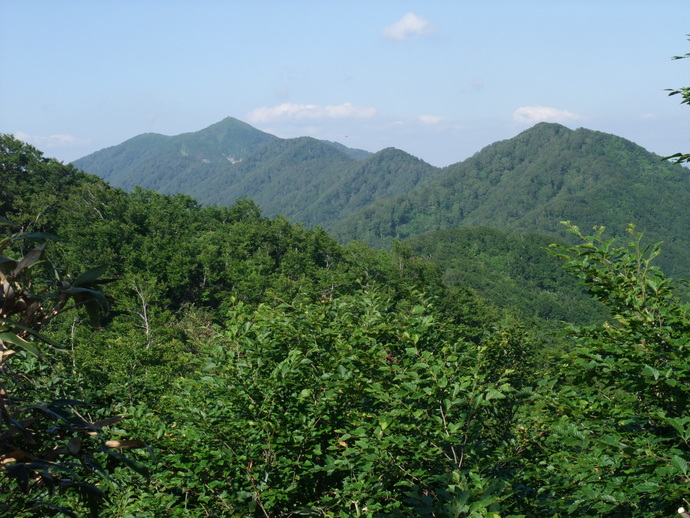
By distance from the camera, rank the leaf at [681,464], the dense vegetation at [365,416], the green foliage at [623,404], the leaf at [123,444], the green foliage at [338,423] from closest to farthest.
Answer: the leaf at [123,444] < the dense vegetation at [365,416] < the leaf at [681,464] < the green foliage at [623,404] < the green foliage at [338,423]

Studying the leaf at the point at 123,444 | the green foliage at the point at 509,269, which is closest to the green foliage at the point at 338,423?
the leaf at the point at 123,444

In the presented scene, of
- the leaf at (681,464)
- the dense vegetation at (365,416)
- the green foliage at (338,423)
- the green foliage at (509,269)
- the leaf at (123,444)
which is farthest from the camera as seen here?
the green foliage at (509,269)

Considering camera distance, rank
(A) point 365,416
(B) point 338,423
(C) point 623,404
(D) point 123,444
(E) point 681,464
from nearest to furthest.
→ (D) point 123,444 < (E) point 681,464 < (C) point 623,404 < (A) point 365,416 < (B) point 338,423

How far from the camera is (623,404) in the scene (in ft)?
17.5

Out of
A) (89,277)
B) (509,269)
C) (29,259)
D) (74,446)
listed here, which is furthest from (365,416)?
(509,269)

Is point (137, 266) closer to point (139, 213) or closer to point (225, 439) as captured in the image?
point (139, 213)

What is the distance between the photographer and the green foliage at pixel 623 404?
14.5ft

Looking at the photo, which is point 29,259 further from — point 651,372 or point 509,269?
point 509,269

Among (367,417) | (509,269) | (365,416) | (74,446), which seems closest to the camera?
(74,446)

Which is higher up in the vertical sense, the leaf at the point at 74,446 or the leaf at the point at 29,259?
the leaf at the point at 29,259

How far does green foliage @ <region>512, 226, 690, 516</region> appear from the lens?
174 inches

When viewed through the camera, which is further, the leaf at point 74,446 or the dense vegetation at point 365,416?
the dense vegetation at point 365,416

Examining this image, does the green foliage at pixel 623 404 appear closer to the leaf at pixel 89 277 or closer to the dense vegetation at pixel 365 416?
the dense vegetation at pixel 365 416

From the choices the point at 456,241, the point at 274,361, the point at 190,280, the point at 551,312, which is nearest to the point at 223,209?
the point at 190,280
